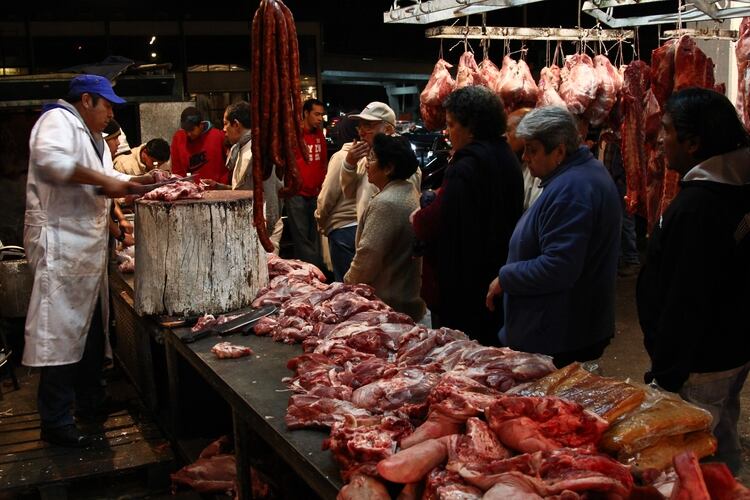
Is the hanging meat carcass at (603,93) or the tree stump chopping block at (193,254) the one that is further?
the hanging meat carcass at (603,93)

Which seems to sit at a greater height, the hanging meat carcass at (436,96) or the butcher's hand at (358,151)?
the hanging meat carcass at (436,96)

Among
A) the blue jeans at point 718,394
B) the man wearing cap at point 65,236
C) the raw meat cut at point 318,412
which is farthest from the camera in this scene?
the man wearing cap at point 65,236

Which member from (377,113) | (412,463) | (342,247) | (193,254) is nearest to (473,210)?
(193,254)

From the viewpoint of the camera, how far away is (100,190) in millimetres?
5086

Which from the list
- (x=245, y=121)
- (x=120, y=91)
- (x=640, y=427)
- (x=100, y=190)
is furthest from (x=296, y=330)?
(x=120, y=91)

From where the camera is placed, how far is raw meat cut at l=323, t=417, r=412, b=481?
2.62 meters

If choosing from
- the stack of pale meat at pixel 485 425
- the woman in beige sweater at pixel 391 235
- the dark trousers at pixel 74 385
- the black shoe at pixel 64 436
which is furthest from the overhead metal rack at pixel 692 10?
the black shoe at pixel 64 436

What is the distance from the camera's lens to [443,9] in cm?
604

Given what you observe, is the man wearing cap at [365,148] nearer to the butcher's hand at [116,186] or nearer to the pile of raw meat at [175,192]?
the pile of raw meat at [175,192]

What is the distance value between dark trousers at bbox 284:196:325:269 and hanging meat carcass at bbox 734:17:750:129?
18.8 feet

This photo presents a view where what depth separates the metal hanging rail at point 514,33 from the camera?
7453 millimetres

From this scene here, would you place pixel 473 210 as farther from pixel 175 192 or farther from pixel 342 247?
pixel 342 247

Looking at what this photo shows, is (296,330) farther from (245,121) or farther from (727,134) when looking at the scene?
(245,121)

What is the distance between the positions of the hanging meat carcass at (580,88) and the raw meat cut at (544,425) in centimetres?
510
